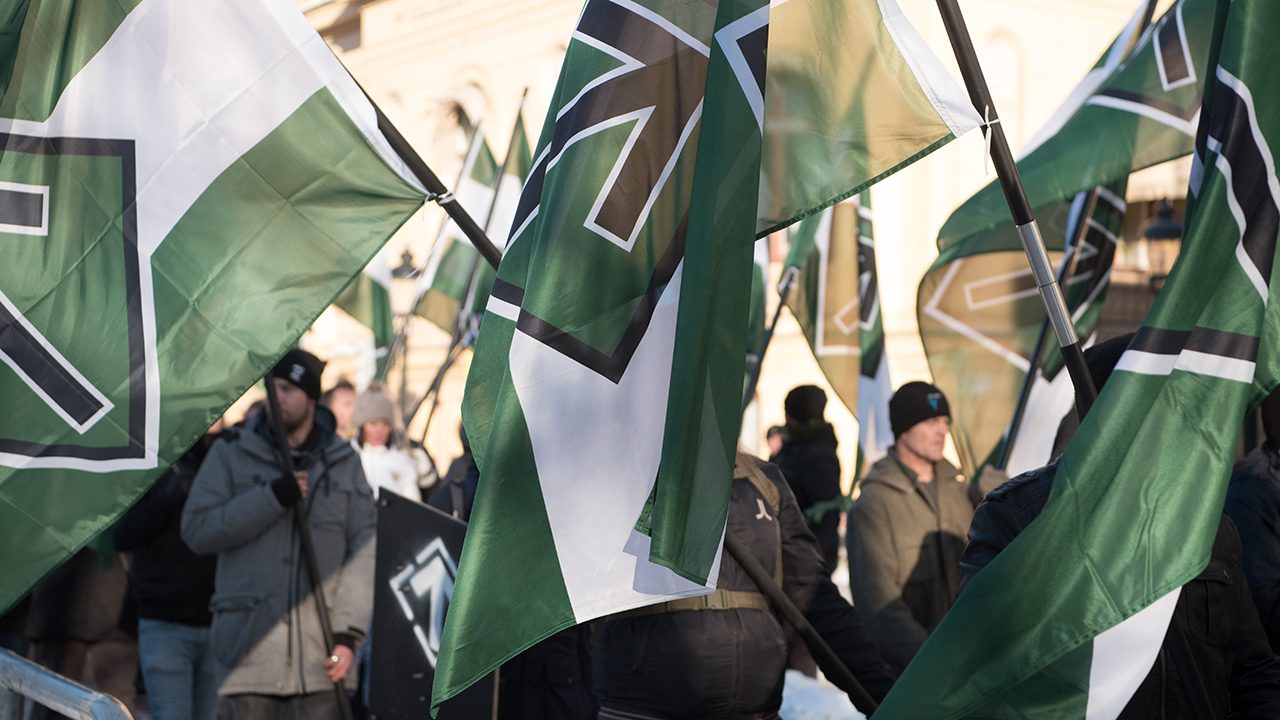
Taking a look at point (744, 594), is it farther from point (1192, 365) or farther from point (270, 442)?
point (270, 442)

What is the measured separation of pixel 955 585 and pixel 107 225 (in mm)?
3131

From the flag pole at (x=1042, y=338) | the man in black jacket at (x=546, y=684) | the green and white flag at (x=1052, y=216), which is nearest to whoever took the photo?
the man in black jacket at (x=546, y=684)

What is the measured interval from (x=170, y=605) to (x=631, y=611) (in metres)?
2.85

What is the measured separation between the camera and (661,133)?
3.43 m

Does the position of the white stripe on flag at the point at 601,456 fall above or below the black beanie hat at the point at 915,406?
below

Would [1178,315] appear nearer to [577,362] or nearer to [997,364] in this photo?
[577,362]

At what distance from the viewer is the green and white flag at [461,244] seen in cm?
1290

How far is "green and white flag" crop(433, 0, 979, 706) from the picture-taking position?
10.0ft

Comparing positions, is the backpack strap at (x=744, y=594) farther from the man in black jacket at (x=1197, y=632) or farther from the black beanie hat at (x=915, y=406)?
the black beanie hat at (x=915, y=406)

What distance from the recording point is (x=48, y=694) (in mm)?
3779

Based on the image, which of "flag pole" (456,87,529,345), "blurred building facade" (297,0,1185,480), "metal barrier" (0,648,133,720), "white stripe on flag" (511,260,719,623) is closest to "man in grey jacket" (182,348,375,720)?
"metal barrier" (0,648,133,720)

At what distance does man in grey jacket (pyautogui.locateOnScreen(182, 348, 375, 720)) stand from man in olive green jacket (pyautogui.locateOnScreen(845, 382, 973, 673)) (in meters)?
1.71

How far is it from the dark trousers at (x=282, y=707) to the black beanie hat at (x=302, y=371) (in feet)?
3.35

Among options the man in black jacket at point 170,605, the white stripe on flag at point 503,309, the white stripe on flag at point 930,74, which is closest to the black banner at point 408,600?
the man in black jacket at point 170,605
